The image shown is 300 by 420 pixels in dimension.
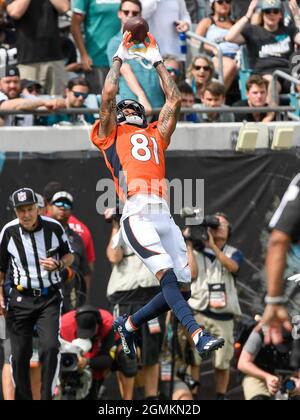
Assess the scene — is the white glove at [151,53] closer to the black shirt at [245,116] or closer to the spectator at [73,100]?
the spectator at [73,100]

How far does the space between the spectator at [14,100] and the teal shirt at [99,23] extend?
1.41 meters

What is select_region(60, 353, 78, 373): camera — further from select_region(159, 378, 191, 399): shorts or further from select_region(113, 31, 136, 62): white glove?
select_region(113, 31, 136, 62): white glove

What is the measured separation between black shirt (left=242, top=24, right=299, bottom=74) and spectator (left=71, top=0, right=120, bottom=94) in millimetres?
1624

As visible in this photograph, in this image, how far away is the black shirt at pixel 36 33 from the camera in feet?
48.6

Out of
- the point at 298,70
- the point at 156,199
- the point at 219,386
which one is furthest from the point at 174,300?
the point at 298,70

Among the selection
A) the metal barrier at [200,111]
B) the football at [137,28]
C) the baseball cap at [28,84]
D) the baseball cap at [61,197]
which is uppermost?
the football at [137,28]

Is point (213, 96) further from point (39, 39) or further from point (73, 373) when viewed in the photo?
point (73, 373)

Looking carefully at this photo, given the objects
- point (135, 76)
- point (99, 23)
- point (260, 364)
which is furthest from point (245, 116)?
point (260, 364)

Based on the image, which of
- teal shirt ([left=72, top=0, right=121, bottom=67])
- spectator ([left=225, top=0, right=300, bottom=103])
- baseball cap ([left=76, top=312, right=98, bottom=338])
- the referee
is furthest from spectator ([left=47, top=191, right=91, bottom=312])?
spectator ([left=225, top=0, right=300, bottom=103])

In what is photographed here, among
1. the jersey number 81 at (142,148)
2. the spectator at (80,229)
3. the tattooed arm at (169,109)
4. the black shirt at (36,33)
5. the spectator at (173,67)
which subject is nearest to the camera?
the jersey number 81 at (142,148)

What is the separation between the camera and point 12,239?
12531 mm

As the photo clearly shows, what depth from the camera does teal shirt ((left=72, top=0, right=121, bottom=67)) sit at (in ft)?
49.5

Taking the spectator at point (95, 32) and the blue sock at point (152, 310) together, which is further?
the spectator at point (95, 32)

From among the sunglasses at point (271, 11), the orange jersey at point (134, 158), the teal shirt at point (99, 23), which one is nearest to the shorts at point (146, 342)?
the orange jersey at point (134, 158)
